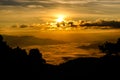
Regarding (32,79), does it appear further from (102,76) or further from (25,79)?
(102,76)

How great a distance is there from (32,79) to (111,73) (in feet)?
138

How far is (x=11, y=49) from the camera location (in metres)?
184

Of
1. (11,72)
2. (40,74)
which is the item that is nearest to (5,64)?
(11,72)

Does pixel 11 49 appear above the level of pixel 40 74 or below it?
above

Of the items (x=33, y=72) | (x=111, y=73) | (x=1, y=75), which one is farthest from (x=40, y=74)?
(x=111, y=73)

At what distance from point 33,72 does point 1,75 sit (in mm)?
14059

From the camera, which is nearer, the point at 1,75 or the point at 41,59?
the point at 1,75

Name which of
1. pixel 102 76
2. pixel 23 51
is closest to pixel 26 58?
pixel 23 51

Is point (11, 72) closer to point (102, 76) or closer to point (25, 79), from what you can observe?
point (25, 79)

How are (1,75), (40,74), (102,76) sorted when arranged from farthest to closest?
1. (102,76)
2. (40,74)
3. (1,75)

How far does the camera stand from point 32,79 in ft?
583

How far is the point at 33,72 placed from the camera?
591ft

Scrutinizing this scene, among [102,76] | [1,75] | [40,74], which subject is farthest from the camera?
[102,76]

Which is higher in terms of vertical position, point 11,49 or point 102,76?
point 11,49
